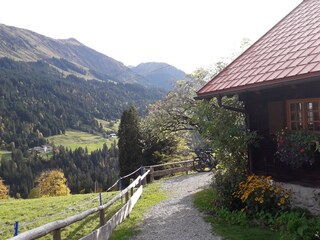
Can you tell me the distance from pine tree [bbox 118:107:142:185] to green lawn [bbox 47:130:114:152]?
126m

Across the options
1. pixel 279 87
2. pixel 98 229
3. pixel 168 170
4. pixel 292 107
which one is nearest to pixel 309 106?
pixel 292 107

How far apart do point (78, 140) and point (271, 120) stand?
16504 centimetres

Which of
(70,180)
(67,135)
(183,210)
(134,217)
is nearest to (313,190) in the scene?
(183,210)

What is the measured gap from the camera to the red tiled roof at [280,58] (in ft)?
28.9

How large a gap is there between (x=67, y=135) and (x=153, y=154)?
154 meters

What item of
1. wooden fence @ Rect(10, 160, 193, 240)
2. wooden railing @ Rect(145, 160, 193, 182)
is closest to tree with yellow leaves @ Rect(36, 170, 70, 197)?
wooden railing @ Rect(145, 160, 193, 182)

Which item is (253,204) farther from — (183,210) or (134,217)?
(134,217)

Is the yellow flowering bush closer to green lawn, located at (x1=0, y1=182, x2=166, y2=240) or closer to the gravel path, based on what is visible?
the gravel path

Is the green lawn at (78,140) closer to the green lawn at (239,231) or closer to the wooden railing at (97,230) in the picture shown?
the wooden railing at (97,230)

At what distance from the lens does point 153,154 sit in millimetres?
29953

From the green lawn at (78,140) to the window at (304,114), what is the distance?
149 metres

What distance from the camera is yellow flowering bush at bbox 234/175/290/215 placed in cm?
923

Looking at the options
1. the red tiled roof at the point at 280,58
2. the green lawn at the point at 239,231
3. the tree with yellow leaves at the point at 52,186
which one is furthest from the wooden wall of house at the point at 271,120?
the tree with yellow leaves at the point at 52,186

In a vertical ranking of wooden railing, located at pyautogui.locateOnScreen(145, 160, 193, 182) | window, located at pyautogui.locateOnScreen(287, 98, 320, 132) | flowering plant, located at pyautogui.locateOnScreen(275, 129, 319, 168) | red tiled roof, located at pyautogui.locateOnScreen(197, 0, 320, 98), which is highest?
red tiled roof, located at pyautogui.locateOnScreen(197, 0, 320, 98)
